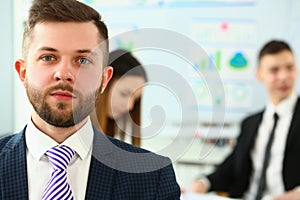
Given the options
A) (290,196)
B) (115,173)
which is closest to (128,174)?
(115,173)

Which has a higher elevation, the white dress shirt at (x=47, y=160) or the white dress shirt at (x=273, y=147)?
the white dress shirt at (x=47, y=160)

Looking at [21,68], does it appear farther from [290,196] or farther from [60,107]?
[290,196]

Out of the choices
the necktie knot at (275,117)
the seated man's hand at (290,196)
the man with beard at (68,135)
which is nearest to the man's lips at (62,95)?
the man with beard at (68,135)

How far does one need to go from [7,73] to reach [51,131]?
136cm

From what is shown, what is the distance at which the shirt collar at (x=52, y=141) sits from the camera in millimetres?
633

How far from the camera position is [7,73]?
1.89 metres

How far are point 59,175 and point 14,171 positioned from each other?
6 centimetres

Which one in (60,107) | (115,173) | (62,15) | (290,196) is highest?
(62,15)

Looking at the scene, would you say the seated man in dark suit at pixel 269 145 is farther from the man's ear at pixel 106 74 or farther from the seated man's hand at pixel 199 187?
the man's ear at pixel 106 74

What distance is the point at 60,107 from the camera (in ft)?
1.80

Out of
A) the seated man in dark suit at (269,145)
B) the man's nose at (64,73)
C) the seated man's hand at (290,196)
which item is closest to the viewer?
the man's nose at (64,73)

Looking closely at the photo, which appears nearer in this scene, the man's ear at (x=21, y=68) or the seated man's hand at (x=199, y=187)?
the man's ear at (x=21, y=68)

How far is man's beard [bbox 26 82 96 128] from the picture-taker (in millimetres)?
534

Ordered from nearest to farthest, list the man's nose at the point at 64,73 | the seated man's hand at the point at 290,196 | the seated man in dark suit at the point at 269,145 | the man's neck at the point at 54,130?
the man's nose at the point at 64,73 → the man's neck at the point at 54,130 → the seated man's hand at the point at 290,196 → the seated man in dark suit at the point at 269,145
